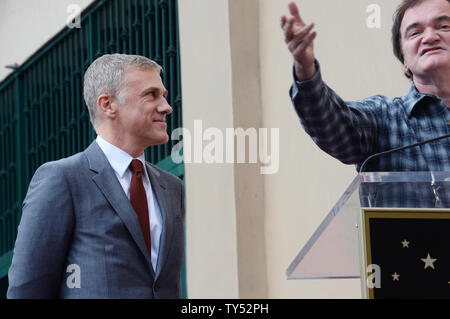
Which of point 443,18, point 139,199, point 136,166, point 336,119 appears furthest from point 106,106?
point 443,18

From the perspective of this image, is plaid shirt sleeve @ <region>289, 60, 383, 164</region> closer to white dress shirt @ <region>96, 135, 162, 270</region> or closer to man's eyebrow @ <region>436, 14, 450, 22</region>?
man's eyebrow @ <region>436, 14, 450, 22</region>

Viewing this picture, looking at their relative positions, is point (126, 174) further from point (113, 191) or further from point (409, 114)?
point (409, 114)

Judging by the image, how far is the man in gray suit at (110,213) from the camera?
2.87 metres

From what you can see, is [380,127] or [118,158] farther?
[380,127]

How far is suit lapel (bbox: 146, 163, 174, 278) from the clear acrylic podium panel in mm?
611

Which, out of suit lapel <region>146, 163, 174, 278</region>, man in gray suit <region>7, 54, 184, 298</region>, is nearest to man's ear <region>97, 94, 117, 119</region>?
man in gray suit <region>7, 54, 184, 298</region>

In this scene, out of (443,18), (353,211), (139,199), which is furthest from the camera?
(443,18)

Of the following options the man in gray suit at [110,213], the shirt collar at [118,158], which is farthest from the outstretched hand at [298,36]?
the shirt collar at [118,158]

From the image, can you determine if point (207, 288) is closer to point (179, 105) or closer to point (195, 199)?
point (195, 199)

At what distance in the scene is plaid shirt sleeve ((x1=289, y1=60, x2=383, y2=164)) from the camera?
288 cm

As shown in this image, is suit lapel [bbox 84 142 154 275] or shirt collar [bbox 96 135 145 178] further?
shirt collar [bbox 96 135 145 178]

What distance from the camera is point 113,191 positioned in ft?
9.78

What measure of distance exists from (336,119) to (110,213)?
782 millimetres
